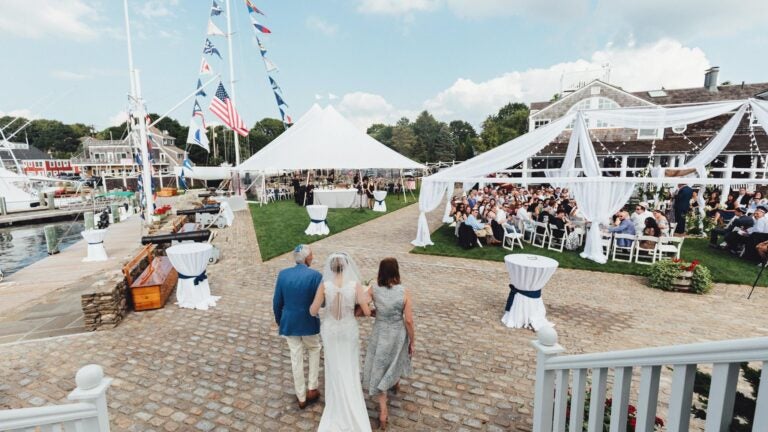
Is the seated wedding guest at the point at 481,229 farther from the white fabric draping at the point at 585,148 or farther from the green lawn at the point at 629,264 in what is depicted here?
the white fabric draping at the point at 585,148

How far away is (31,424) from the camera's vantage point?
2086mm

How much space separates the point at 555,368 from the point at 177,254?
21.4ft

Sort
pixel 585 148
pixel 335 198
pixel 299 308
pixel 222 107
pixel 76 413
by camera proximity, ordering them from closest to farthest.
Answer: pixel 76 413 → pixel 299 308 → pixel 585 148 → pixel 222 107 → pixel 335 198

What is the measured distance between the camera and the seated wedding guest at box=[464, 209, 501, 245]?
36.8ft

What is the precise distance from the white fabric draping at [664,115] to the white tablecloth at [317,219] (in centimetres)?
971

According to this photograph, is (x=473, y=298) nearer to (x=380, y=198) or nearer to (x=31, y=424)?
(x=31, y=424)

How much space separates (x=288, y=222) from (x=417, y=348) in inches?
469

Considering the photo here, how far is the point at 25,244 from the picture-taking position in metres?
20.9

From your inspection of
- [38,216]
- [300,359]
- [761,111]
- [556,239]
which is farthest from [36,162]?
[761,111]

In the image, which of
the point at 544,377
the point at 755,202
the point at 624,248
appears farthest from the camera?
the point at 755,202

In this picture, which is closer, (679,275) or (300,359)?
(300,359)

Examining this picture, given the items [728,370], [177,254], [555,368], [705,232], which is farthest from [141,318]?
[705,232]

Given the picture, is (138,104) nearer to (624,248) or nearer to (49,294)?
(49,294)

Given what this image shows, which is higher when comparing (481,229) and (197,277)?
(481,229)
